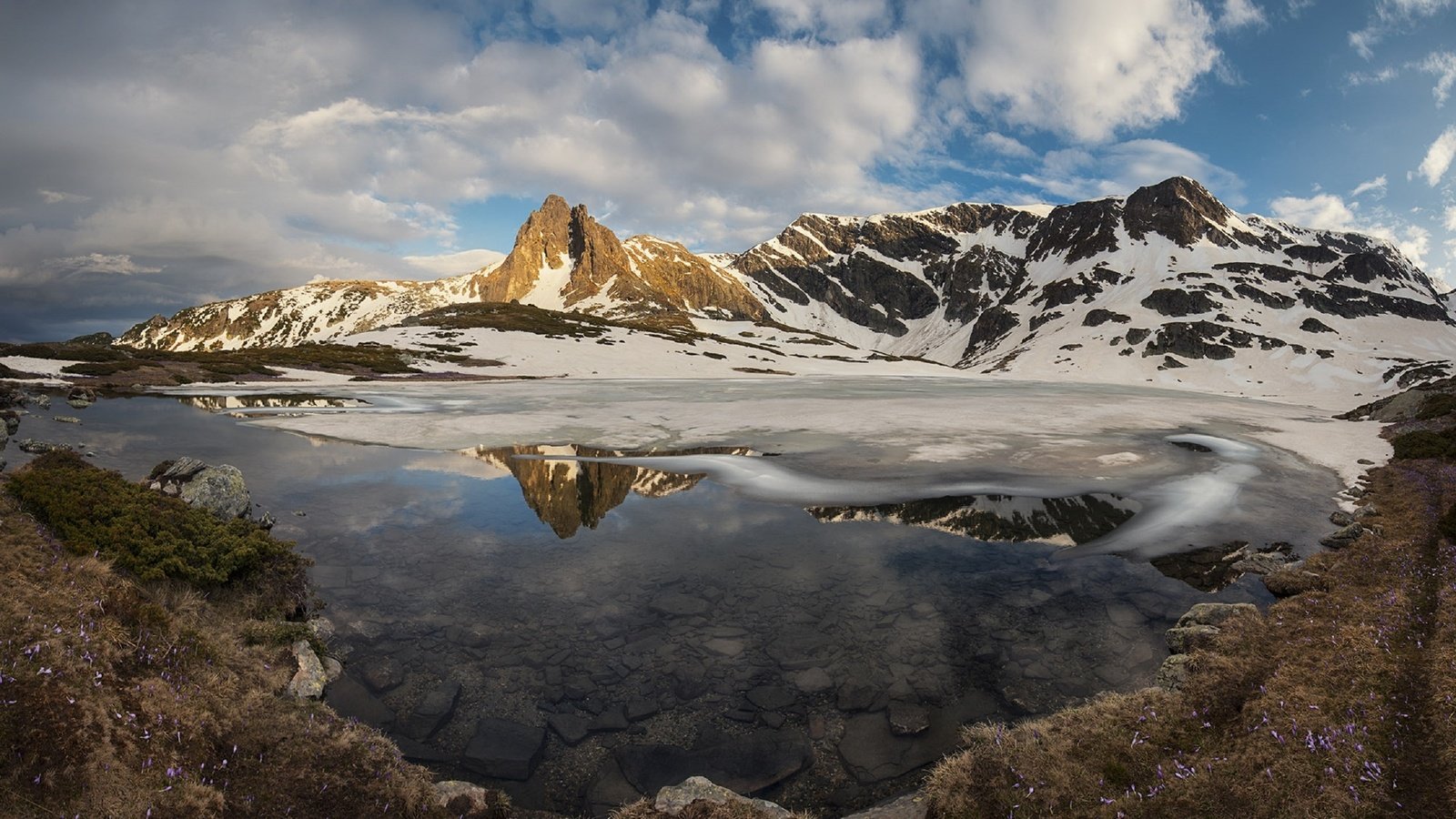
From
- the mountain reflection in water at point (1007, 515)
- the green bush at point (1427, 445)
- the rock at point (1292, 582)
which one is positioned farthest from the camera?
the green bush at point (1427, 445)

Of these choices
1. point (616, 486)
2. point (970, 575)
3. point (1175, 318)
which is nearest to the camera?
point (970, 575)

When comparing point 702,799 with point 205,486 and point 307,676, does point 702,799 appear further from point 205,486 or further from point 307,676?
point 205,486

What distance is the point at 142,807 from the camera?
5465 mm

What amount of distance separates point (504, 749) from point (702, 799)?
3312mm

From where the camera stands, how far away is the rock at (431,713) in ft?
28.6

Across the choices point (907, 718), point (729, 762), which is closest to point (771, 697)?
point (729, 762)

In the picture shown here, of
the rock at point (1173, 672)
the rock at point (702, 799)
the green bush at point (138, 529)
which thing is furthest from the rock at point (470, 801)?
the rock at point (1173, 672)

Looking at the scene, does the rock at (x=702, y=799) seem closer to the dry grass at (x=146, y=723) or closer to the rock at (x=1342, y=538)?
the dry grass at (x=146, y=723)

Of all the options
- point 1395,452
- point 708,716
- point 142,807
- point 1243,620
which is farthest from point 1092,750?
point 1395,452

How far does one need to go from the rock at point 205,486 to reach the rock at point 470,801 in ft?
37.6

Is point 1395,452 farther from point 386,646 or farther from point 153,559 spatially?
point 153,559

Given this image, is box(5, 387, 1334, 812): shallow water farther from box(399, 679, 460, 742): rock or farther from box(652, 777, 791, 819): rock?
box(652, 777, 791, 819): rock

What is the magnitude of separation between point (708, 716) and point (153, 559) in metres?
10.5

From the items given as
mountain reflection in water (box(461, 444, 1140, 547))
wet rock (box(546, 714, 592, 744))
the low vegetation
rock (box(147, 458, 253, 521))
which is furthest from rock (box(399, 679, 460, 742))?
rock (box(147, 458, 253, 521))
